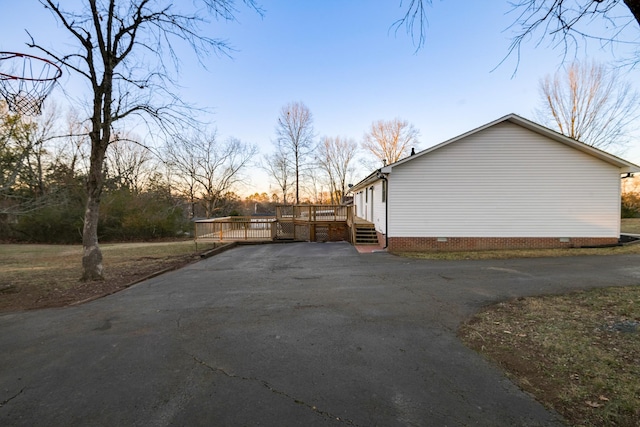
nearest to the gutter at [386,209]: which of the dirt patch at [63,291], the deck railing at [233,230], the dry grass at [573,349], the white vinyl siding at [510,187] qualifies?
the white vinyl siding at [510,187]

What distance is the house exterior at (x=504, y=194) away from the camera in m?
12.2

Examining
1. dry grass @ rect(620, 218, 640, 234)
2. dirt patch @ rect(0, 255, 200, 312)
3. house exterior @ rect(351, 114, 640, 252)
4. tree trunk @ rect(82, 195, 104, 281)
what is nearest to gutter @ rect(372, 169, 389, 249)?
house exterior @ rect(351, 114, 640, 252)

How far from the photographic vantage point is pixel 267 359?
3537 millimetres

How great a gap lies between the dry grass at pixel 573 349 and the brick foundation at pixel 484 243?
6.69m

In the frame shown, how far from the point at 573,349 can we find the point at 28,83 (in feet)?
28.8

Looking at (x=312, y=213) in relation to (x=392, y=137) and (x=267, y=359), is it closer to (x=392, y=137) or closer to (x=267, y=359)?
(x=267, y=359)

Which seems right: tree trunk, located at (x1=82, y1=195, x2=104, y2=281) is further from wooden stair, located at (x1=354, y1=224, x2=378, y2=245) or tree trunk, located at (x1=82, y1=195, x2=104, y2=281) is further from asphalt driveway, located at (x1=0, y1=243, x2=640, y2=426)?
wooden stair, located at (x1=354, y1=224, x2=378, y2=245)

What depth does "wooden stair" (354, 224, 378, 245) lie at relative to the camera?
1520cm

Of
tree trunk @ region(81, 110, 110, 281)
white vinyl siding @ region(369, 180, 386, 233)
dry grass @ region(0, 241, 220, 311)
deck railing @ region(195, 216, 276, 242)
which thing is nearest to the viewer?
dry grass @ region(0, 241, 220, 311)

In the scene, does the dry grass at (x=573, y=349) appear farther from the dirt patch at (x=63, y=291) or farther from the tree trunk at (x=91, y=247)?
the tree trunk at (x=91, y=247)

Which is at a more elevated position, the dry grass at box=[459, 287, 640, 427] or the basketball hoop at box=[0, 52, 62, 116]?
the basketball hoop at box=[0, 52, 62, 116]

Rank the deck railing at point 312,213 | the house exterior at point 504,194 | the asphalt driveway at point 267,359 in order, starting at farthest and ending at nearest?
the deck railing at point 312,213, the house exterior at point 504,194, the asphalt driveway at point 267,359

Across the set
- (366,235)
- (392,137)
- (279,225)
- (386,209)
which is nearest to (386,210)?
(386,209)

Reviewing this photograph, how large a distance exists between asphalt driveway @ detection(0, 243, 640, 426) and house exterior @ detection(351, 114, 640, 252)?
5161 mm
